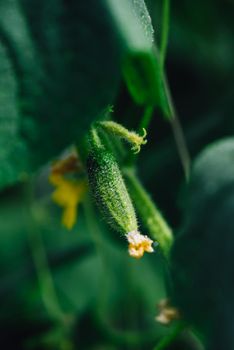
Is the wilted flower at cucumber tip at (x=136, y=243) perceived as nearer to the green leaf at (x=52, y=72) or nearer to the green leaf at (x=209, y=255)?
the green leaf at (x=209, y=255)

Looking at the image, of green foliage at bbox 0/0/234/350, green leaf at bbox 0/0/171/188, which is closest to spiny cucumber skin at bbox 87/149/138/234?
→ green foliage at bbox 0/0/234/350

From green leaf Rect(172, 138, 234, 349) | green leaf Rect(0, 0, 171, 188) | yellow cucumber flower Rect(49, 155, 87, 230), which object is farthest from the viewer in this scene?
yellow cucumber flower Rect(49, 155, 87, 230)

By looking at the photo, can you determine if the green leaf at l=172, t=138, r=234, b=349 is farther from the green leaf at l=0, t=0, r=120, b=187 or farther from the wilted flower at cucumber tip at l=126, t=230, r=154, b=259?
the green leaf at l=0, t=0, r=120, b=187

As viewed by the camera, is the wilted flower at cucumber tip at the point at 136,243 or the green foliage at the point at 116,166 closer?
the green foliage at the point at 116,166

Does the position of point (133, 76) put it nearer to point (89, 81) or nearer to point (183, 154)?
point (89, 81)

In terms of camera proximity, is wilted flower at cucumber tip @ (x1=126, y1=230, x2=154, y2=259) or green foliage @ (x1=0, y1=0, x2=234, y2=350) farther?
wilted flower at cucumber tip @ (x1=126, y1=230, x2=154, y2=259)

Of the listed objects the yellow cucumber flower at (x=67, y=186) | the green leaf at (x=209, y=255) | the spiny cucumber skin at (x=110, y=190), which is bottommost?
the green leaf at (x=209, y=255)

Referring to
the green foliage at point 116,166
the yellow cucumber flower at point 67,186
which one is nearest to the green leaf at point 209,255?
the green foliage at point 116,166

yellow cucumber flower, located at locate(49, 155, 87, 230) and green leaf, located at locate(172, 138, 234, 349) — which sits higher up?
yellow cucumber flower, located at locate(49, 155, 87, 230)

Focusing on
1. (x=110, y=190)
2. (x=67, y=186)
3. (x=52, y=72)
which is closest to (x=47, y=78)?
(x=52, y=72)
